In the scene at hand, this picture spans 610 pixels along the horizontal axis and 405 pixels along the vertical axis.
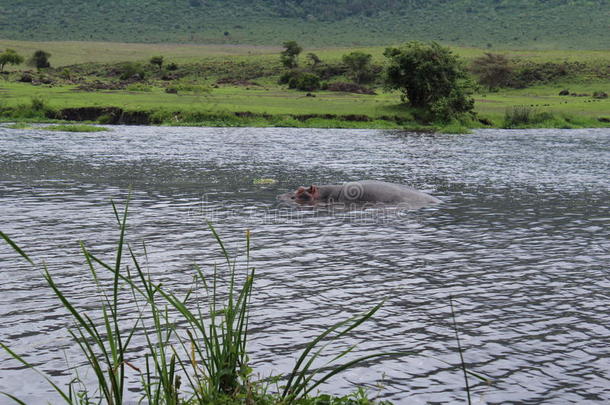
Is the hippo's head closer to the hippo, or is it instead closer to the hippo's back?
the hippo

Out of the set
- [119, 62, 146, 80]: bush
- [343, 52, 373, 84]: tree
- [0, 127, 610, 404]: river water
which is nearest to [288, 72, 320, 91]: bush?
[343, 52, 373, 84]: tree

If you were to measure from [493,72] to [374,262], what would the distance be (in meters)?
83.0

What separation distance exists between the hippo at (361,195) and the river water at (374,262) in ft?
2.23

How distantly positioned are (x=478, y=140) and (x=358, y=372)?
3770cm

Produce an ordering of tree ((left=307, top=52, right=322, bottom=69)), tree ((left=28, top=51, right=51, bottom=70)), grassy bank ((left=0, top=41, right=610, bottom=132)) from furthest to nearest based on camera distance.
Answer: tree ((left=307, top=52, right=322, bottom=69)) → tree ((left=28, top=51, right=51, bottom=70)) → grassy bank ((left=0, top=41, right=610, bottom=132))

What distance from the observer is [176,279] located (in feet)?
34.2

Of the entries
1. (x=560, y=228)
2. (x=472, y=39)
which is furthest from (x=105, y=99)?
(x=472, y=39)

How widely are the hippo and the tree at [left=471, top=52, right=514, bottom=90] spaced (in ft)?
248

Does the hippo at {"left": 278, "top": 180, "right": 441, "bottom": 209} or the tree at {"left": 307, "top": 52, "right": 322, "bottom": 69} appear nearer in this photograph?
the hippo at {"left": 278, "top": 180, "right": 441, "bottom": 209}

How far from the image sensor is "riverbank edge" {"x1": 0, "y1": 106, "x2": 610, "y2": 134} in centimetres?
5141

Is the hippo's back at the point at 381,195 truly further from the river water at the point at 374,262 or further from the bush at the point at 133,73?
the bush at the point at 133,73

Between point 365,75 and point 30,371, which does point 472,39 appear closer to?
point 365,75

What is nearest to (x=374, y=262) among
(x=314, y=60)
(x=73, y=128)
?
(x=73, y=128)

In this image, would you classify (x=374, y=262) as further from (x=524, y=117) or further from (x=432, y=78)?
(x=524, y=117)
